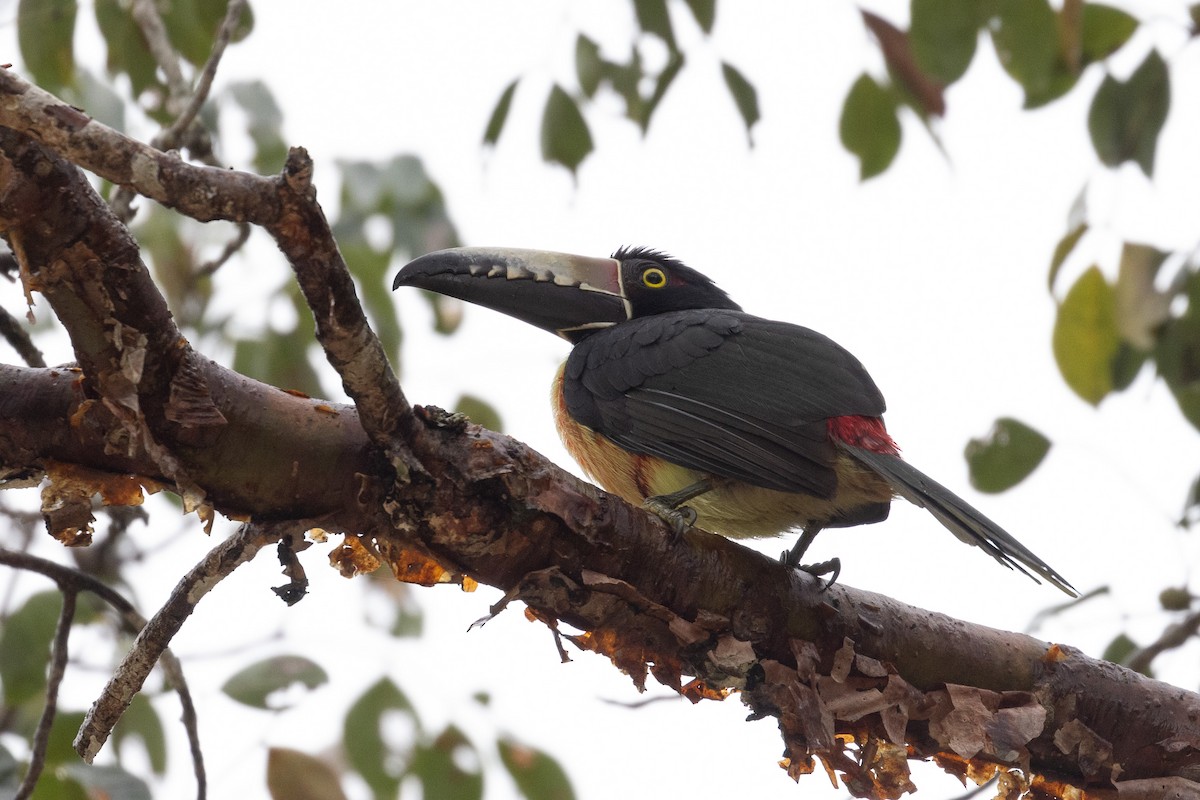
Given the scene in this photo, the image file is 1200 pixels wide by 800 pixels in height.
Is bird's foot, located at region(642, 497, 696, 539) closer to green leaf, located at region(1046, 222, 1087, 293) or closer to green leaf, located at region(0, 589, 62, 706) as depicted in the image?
green leaf, located at region(1046, 222, 1087, 293)

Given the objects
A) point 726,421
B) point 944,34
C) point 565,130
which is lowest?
point 726,421

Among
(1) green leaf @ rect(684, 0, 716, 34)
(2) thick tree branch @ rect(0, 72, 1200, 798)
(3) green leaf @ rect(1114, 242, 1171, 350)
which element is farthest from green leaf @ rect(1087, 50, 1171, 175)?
(2) thick tree branch @ rect(0, 72, 1200, 798)

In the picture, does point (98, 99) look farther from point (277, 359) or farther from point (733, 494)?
point (733, 494)

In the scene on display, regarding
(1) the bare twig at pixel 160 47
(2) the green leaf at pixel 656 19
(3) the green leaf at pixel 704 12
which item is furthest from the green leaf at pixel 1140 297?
(1) the bare twig at pixel 160 47

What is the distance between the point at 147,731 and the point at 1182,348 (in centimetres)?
326

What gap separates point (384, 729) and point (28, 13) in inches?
89.4

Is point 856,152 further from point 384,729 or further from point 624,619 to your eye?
point 384,729

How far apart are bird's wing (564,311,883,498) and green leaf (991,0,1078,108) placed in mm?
874

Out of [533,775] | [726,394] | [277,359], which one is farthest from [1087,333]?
[277,359]

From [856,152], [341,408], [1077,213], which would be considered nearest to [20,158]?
[341,408]

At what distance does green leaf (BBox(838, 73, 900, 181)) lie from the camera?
376cm

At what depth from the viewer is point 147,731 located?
3678 mm

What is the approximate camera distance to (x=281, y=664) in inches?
119

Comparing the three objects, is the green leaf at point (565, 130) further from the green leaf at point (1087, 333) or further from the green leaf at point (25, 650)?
the green leaf at point (25, 650)
